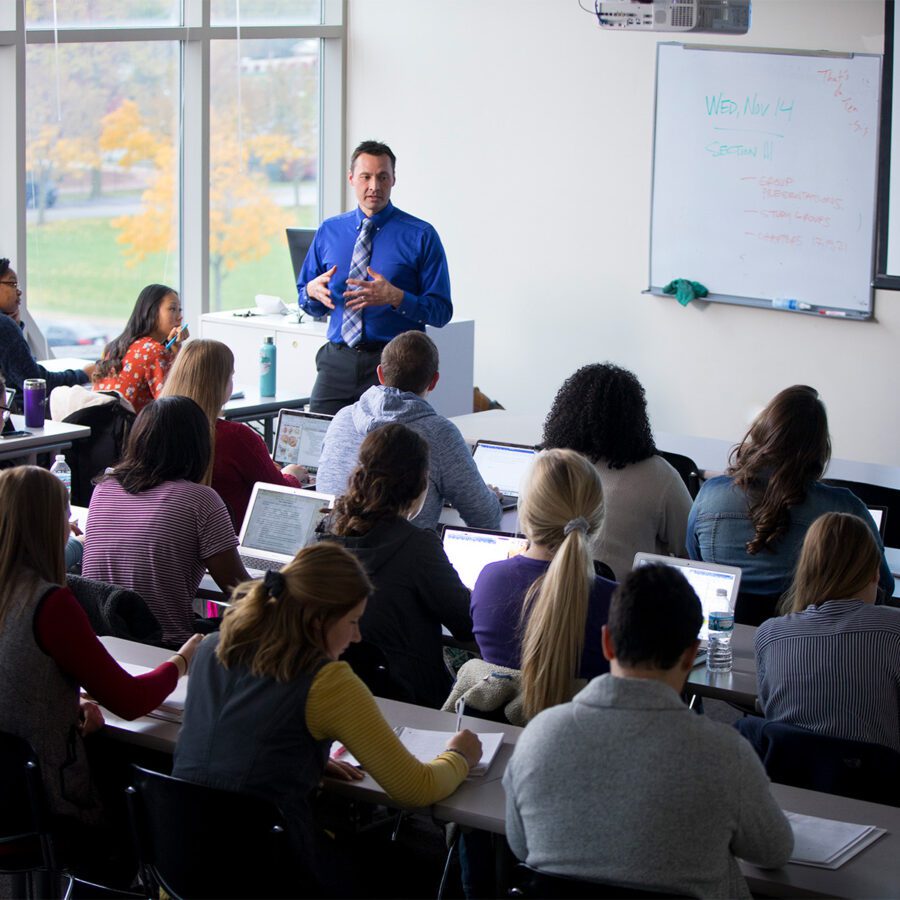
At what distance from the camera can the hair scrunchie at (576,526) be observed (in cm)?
299

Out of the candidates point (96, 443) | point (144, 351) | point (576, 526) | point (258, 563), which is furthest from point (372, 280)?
point (576, 526)

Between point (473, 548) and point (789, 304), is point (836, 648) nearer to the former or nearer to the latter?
point (473, 548)

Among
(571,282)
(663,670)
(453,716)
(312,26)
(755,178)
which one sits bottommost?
(453,716)

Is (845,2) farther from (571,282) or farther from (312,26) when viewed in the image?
(312,26)

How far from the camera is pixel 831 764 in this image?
8.87ft

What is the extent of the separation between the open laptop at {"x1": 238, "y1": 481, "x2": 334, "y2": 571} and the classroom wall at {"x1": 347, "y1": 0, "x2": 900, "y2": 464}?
3902 mm

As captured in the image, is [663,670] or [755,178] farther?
[755,178]

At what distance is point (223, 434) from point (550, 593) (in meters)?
1.84

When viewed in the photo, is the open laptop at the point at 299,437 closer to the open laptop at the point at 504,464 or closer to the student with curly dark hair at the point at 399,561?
the open laptop at the point at 504,464

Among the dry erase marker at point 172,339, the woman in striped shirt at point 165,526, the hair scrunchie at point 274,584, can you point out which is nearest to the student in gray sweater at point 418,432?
the woman in striped shirt at point 165,526

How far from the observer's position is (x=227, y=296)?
8820mm

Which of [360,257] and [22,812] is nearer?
[22,812]

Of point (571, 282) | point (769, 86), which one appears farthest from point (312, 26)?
point (769, 86)

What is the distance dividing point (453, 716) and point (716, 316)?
4.91 meters
